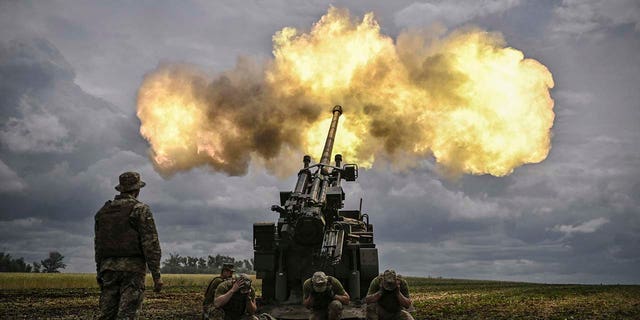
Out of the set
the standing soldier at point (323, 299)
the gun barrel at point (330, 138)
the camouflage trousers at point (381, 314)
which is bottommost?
the camouflage trousers at point (381, 314)

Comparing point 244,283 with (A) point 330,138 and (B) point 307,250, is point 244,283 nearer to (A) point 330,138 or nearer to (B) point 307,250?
(B) point 307,250

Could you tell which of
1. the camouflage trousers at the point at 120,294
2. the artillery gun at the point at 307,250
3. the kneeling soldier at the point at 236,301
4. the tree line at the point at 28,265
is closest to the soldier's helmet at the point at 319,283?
the kneeling soldier at the point at 236,301

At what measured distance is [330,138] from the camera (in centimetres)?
1891

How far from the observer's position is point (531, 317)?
658 inches

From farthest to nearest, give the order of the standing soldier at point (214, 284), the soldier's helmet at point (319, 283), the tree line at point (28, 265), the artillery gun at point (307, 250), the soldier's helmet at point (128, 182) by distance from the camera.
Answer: the tree line at point (28, 265) < the artillery gun at point (307, 250) < the standing soldier at point (214, 284) < the soldier's helmet at point (319, 283) < the soldier's helmet at point (128, 182)

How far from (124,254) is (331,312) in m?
3.56

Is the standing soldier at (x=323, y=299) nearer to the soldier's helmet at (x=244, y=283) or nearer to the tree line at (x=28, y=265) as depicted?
the soldier's helmet at (x=244, y=283)

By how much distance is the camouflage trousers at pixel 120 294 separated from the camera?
23.2 feet

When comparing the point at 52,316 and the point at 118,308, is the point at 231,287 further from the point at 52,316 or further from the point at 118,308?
the point at 52,316

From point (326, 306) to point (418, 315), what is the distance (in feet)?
30.7

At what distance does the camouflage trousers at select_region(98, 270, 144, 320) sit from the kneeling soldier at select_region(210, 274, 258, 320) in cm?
167

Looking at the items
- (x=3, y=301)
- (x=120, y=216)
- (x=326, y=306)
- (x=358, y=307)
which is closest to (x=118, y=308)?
(x=120, y=216)

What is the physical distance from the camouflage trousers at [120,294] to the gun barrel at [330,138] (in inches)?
397

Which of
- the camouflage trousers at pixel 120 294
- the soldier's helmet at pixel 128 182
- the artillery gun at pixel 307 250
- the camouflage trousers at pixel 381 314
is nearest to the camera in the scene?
the camouflage trousers at pixel 120 294
